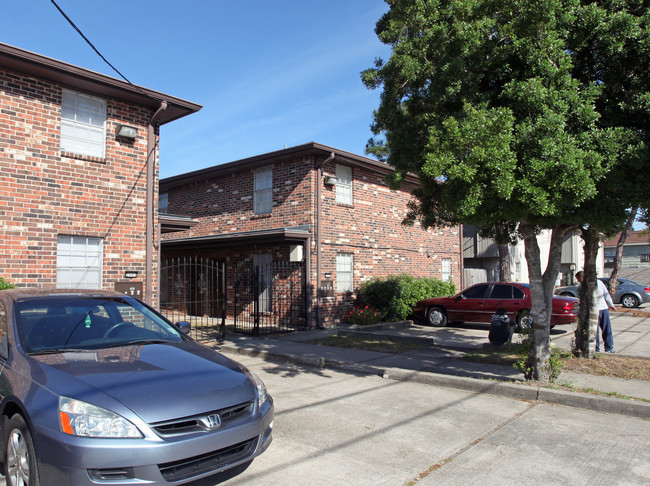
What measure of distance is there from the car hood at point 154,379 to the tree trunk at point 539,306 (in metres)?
4.77

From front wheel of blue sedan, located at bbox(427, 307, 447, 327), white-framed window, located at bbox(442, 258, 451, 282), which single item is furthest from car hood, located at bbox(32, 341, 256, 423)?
white-framed window, located at bbox(442, 258, 451, 282)

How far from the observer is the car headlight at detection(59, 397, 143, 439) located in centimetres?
308

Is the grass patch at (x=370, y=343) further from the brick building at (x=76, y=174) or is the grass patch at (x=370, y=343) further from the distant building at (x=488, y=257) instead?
the distant building at (x=488, y=257)

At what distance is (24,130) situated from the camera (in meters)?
8.85

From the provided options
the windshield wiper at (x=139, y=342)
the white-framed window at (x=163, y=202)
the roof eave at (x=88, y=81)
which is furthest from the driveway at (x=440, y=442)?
the white-framed window at (x=163, y=202)

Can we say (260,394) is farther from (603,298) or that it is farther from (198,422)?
(603,298)

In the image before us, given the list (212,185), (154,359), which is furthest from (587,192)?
(212,185)

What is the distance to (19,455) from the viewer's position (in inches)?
135

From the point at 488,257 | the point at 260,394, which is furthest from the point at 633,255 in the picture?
the point at 260,394

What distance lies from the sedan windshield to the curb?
413 cm

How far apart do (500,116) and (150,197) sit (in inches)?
286

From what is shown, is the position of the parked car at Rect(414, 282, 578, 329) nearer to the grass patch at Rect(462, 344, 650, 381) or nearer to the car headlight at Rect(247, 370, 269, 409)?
the grass patch at Rect(462, 344, 650, 381)

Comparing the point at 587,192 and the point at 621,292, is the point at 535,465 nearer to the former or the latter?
the point at 587,192

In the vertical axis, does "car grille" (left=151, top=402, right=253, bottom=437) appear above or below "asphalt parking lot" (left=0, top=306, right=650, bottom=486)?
above
